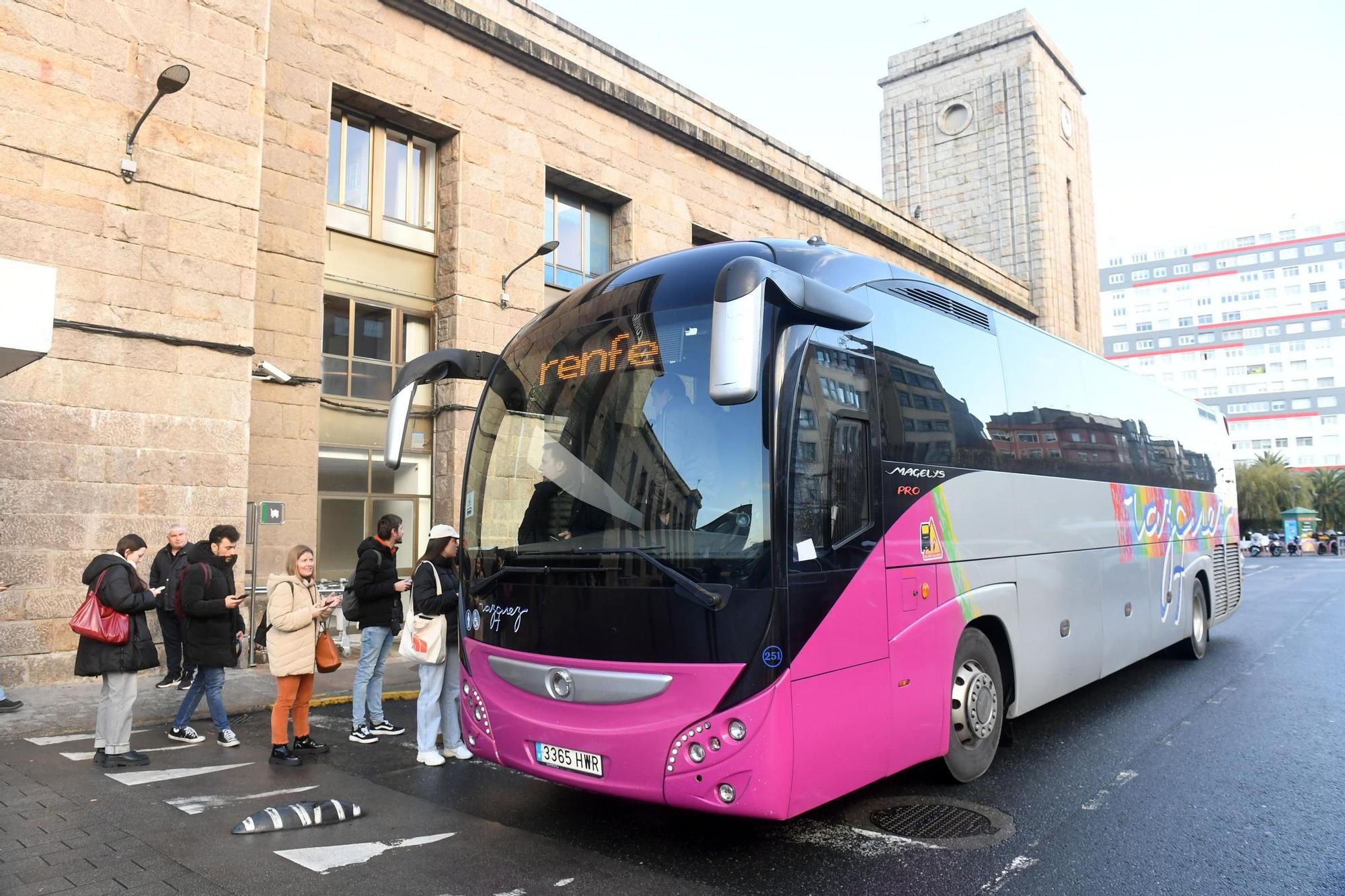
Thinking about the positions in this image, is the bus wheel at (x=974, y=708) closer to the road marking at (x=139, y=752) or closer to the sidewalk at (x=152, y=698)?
the sidewalk at (x=152, y=698)

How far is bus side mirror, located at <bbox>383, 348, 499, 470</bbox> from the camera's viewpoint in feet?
19.5

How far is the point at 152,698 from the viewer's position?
9555mm

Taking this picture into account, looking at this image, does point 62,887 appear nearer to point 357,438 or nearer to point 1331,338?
Result: point 357,438

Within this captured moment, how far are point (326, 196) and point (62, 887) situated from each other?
11186mm

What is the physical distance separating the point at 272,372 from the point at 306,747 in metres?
6.74

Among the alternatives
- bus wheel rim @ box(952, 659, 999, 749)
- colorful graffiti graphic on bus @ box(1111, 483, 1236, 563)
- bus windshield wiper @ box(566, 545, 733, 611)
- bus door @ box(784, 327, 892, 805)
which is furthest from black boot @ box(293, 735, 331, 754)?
colorful graffiti graphic on bus @ box(1111, 483, 1236, 563)

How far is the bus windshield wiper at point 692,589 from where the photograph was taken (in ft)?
14.2

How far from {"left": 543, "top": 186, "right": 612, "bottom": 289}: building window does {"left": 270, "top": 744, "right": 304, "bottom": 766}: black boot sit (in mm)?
11128

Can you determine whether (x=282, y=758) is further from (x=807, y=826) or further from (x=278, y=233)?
(x=278, y=233)

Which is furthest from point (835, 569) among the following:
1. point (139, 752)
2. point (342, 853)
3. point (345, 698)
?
point (345, 698)

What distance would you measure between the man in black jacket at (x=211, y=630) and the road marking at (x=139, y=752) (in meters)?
0.17

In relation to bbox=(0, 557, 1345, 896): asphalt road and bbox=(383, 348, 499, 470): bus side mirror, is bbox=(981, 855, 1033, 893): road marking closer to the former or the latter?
bbox=(0, 557, 1345, 896): asphalt road

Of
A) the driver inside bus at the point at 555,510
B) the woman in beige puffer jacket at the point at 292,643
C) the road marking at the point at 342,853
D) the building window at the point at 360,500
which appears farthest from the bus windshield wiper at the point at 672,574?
the building window at the point at 360,500

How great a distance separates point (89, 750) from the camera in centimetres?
734
